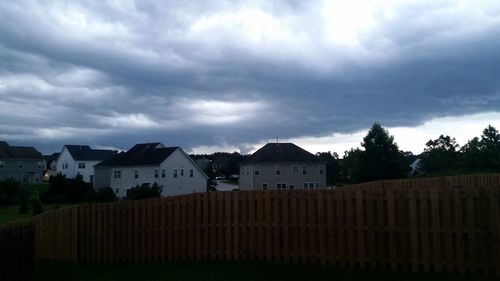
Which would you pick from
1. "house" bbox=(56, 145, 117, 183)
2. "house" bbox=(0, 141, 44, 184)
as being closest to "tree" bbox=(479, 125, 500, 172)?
"house" bbox=(56, 145, 117, 183)

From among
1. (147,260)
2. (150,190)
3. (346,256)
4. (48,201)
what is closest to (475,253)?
(346,256)

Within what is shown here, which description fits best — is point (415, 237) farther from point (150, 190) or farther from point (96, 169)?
point (96, 169)

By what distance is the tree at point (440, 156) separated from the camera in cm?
7538

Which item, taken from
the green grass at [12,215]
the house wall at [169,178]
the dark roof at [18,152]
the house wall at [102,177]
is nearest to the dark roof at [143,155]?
the house wall at [169,178]

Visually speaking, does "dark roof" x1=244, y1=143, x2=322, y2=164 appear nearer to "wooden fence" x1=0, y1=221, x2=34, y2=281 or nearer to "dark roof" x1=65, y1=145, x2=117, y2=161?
"dark roof" x1=65, y1=145, x2=117, y2=161

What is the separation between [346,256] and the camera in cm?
967

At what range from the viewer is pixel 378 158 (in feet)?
202

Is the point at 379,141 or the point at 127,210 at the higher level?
the point at 379,141

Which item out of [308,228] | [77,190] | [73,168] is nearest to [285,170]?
[77,190]

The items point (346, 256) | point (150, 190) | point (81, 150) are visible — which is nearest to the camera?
point (346, 256)

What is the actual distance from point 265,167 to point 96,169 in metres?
24.1

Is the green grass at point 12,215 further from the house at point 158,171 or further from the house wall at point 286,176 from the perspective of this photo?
the house wall at point 286,176

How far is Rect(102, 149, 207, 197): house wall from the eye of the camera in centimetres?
6103

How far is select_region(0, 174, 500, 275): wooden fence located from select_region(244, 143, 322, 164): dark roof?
5325 centimetres
